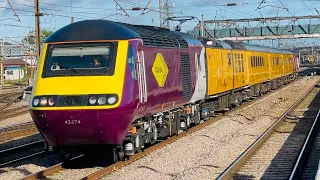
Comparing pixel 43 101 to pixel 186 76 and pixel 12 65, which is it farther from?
pixel 12 65

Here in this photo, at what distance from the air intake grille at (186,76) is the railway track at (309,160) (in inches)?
147

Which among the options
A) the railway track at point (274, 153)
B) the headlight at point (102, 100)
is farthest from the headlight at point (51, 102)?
the railway track at point (274, 153)

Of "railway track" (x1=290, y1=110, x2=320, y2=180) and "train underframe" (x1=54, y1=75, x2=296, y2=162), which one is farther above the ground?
"train underframe" (x1=54, y1=75, x2=296, y2=162)

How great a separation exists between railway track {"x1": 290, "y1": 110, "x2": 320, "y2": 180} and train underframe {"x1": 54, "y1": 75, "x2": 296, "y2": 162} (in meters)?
3.52

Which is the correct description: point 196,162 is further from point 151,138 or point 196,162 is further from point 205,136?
point 205,136

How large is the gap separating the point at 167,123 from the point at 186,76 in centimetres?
203

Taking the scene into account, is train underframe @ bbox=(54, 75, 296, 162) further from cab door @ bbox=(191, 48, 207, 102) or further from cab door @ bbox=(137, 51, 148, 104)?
cab door @ bbox=(137, 51, 148, 104)

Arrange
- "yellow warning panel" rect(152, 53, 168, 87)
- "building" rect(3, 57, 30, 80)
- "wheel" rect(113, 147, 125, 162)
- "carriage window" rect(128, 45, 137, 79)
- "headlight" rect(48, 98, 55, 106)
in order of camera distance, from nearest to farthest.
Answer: "headlight" rect(48, 98, 55, 106)
"carriage window" rect(128, 45, 137, 79)
"wheel" rect(113, 147, 125, 162)
"yellow warning panel" rect(152, 53, 168, 87)
"building" rect(3, 57, 30, 80)

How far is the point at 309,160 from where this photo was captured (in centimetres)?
1210

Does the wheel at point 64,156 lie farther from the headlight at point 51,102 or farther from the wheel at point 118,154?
the headlight at point 51,102

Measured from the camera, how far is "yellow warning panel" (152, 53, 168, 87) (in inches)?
501

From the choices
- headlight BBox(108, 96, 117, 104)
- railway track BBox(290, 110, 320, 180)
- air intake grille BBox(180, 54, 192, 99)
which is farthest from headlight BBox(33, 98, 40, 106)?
air intake grille BBox(180, 54, 192, 99)

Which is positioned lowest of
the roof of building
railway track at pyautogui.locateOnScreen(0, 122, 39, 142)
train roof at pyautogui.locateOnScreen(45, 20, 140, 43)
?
railway track at pyautogui.locateOnScreen(0, 122, 39, 142)

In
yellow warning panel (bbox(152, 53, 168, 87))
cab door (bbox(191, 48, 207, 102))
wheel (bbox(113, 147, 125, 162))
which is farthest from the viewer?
cab door (bbox(191, 48, 207, 102))
